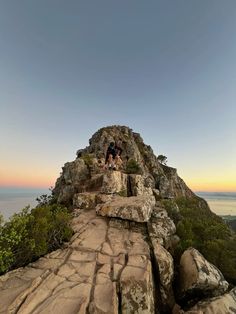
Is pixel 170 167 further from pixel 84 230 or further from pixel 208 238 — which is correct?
pixel 84 230

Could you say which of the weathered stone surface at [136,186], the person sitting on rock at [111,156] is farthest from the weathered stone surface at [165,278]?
the person sitting on rock at [111,156]

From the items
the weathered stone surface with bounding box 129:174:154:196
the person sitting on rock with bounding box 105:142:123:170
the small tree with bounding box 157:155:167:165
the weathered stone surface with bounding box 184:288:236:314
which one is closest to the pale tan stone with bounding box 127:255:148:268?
the weathered stone surface with bounding box 184:288:236:314

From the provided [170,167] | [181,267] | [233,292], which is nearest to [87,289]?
[181,267]

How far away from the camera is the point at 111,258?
26.1 ft

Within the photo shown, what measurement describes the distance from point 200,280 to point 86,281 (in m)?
4.35

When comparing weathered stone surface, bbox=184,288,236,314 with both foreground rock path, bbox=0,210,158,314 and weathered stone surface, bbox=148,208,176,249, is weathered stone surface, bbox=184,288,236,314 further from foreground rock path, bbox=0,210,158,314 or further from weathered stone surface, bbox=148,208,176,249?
weathered stone surface, bbox=148,208,176,249

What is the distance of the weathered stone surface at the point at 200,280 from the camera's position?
7551 millimetres

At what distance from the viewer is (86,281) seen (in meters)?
6.52

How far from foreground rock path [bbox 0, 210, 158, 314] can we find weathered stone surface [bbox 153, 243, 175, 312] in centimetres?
54

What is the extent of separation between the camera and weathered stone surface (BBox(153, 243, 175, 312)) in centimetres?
733

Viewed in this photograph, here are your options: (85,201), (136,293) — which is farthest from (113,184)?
(136,293)

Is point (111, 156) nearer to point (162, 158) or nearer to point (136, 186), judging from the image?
point (136, 186)

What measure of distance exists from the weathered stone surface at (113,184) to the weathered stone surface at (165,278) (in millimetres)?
6660

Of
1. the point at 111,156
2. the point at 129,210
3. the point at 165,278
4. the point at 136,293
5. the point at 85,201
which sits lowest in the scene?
the point at 165,278
